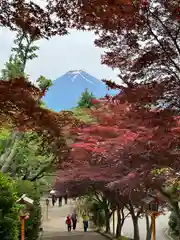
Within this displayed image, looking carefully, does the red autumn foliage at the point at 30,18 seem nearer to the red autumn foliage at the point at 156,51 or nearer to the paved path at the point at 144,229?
the red autumn foliage at the point at 156,51

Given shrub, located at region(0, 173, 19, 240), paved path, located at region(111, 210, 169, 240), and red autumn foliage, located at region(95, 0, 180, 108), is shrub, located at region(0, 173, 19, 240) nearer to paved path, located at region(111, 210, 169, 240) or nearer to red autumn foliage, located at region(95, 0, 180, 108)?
red autumn foliage, located at region(95, 0, 180, 108)

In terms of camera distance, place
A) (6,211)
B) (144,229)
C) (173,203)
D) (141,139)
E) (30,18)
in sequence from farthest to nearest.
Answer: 1. (144,229)
2. (6,211)
3. (173,203)
4. (141,139)
5. (30,18)

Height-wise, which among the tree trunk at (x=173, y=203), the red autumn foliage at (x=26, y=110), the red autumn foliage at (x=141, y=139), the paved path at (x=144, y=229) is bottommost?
the paved path at (x=144, y=229)

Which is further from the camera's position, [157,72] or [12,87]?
[157,72]

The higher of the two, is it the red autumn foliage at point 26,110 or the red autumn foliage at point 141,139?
the red autumn foliage at point 141,139

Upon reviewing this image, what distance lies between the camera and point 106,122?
1234 cm

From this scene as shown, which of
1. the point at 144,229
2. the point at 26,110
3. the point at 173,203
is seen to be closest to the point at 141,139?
the point at 173,203

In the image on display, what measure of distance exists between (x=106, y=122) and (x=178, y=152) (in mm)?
3420

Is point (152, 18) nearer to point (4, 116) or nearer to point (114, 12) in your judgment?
point (114, 12)

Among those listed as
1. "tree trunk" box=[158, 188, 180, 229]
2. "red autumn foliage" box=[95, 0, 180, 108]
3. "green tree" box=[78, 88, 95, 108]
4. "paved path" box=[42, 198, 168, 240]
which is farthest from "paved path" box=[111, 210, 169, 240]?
"red autumn foliage" box=[95, 0, 180, 108]

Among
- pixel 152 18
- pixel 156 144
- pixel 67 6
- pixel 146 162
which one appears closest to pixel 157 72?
pixel 152 18

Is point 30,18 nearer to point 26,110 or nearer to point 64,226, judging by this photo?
point 26,110

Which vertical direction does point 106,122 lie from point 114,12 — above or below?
above

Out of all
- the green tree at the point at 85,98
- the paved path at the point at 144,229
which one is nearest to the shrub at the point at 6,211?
the paved path at the point at 144,229
